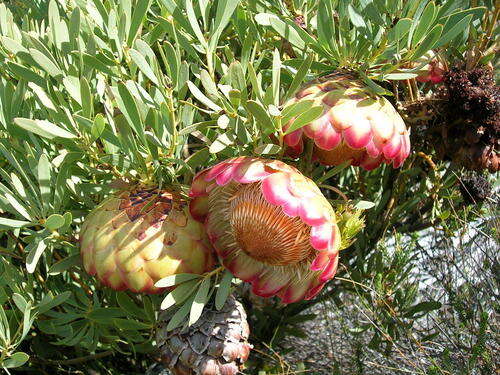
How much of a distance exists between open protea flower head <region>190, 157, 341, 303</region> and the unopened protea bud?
0.11 m

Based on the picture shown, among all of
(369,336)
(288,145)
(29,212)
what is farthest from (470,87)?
(369,336)

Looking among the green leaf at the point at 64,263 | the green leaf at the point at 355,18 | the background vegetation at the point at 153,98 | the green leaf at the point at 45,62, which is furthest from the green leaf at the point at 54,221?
the green leaf at the point at 355,18

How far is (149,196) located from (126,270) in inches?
5.2

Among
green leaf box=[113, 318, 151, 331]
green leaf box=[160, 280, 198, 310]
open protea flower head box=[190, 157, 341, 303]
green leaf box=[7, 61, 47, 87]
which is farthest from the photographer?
green leaf box=[113, 318, 151, 331]

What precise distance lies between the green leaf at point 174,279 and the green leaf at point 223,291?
5cm

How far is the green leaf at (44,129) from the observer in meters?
0.98

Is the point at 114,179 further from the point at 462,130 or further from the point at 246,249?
the point at 462,130

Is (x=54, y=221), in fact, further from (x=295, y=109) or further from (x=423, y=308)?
(x=423, y=308)

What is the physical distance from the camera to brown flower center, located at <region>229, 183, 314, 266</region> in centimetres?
93

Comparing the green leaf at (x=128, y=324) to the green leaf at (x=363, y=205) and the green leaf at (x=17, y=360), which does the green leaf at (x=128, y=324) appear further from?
the green leaf at (x=363, y=205)

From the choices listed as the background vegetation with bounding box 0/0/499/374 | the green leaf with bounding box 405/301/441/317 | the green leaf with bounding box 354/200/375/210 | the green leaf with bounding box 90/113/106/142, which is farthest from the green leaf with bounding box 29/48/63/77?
the green leaf with bounding box 405/301/441/317

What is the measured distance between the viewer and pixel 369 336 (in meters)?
2.16

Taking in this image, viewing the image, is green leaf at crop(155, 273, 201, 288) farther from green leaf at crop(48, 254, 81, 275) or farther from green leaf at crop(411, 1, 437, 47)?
green leaf at crop(411, 1, 437, 47)

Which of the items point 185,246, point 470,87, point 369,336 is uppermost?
point 470,87
